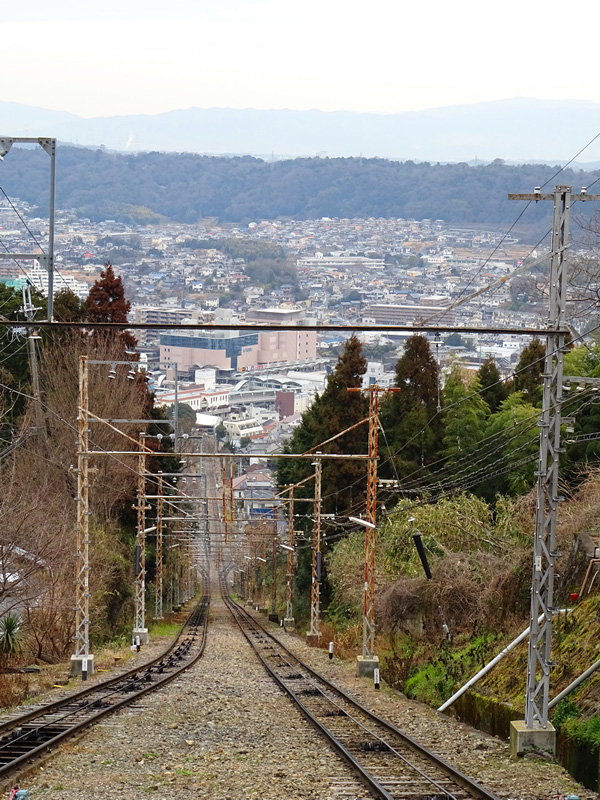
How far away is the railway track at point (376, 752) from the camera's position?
40.8 feet

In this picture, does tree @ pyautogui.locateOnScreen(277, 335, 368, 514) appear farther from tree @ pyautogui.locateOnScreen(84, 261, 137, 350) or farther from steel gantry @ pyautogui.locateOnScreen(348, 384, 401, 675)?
steel gantry @ pyautogui.locateOnScreen(348, 384, 401, 675)

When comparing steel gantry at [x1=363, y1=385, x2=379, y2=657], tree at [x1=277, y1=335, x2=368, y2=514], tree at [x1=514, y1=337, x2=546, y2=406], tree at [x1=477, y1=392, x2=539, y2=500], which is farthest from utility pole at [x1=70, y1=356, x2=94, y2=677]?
tree at [x1=514, y1=337, x2=546, y2=406]

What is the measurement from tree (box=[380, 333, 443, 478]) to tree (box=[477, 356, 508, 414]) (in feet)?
9.18

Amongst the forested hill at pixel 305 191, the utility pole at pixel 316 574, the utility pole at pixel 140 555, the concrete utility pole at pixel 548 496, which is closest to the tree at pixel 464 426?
the utility pole at pixel 316 574

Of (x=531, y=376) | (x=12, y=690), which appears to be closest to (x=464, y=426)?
(x=531, y=376)

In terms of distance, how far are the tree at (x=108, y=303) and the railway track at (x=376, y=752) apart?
26.7 meters

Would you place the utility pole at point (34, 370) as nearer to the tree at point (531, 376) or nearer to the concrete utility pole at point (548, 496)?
the concrete utility pole at point (548, 496)

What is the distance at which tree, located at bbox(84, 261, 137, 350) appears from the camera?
1909 inches

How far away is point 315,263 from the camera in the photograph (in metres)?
140

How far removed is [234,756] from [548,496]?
559cm

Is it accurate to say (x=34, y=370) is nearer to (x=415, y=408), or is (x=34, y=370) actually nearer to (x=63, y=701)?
(x=63, y=701)

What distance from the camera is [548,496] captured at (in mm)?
14492

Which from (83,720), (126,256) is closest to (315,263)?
(126,256)

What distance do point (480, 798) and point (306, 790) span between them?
201 cm
